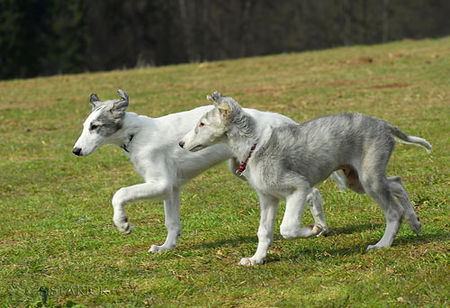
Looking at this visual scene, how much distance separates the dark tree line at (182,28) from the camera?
34.9 m

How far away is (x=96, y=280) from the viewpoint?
263 inches

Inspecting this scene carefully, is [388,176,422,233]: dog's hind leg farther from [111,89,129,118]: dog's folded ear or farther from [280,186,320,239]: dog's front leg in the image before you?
[111,89,129,118]: dog's folded ear

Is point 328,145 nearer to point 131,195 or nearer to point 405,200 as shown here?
point 405,200

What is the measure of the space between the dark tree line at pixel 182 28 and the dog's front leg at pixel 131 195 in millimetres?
25895

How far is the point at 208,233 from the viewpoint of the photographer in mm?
8141

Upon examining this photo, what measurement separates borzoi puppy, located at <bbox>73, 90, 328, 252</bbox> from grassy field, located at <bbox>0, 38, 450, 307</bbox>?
2.16 ft

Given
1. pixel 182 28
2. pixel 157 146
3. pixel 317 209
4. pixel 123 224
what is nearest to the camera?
pixel 123 224

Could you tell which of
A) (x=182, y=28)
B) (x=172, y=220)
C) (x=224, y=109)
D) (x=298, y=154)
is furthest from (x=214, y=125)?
(x=182, y=28)

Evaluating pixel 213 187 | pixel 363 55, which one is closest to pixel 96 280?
pixel 213 187

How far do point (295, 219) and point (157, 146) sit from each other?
1.73m

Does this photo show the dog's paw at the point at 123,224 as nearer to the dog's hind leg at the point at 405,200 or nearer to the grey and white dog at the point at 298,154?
the grey and white dog at the point at 298,154

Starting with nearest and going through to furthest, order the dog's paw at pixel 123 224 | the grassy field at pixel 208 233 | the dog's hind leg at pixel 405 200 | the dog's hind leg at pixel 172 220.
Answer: the grassy field at pixel 208 233, the dog's hind leg at pixel 405 200, the dog's paw at pixel 123 224, the dog's hind leg at pixel 172 220

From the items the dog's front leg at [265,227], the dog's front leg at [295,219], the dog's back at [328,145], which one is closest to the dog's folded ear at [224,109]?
the dog's back at [328,145]

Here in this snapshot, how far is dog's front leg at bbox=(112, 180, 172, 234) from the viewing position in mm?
6980
